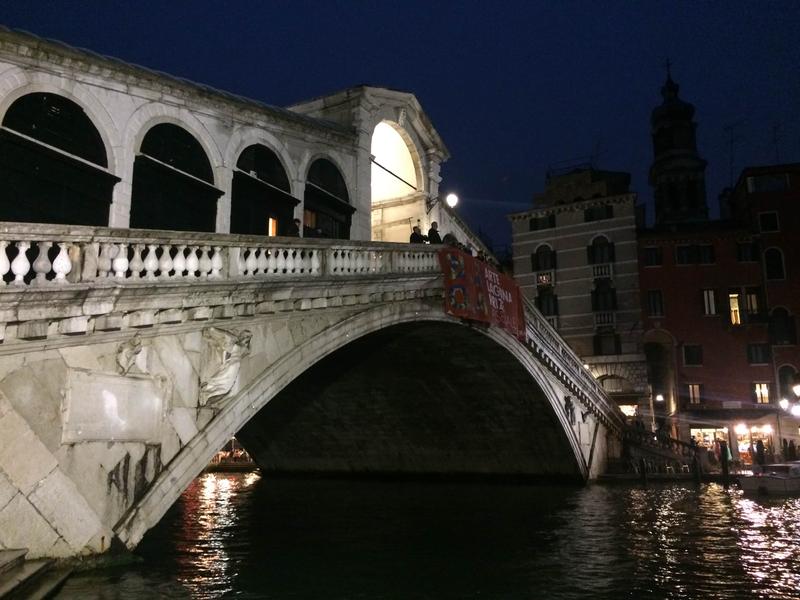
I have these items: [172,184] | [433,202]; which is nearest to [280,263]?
[172,184]

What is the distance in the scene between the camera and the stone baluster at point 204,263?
8.78 metres

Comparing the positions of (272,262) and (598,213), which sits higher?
(598,213)

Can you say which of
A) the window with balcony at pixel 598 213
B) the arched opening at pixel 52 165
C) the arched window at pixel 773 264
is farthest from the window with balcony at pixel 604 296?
the arched opening at pixel 52 165

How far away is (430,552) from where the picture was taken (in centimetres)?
1150

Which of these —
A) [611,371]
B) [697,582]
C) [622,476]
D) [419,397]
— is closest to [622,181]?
[611,371]

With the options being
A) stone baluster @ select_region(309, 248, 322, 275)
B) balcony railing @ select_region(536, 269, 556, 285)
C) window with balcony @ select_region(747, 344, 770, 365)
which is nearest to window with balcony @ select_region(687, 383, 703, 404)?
window with balcony @ select_region(747, 344, 770, 365)

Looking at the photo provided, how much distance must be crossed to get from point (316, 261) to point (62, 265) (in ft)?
14.6

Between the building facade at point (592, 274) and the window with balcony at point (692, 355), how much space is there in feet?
7.32

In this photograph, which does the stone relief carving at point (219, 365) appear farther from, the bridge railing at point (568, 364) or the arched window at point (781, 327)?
the arched window at point (781, 327)

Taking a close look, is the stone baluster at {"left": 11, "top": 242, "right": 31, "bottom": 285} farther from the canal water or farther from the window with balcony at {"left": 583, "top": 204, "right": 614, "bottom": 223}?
the window with balcony at {"left": 583, "top": 204, "right": 614, "bottom": 223}

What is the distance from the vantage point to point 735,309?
107ft

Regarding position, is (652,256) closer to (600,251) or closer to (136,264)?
(600,251)

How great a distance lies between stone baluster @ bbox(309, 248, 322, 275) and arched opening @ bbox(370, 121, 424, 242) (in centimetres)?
1004

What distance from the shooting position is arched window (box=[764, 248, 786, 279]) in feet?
106
